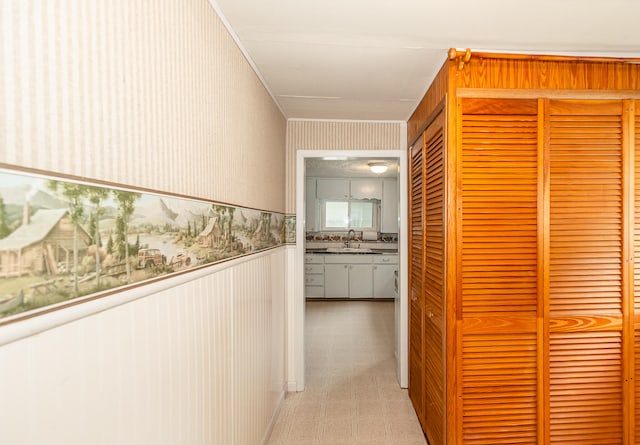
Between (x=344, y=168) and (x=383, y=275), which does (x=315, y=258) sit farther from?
(x=344, y=168)

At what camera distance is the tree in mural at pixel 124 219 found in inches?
31.3

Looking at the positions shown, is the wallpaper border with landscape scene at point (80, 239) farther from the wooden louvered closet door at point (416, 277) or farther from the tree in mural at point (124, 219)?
the wooden louvered closet door at point (416, 277)

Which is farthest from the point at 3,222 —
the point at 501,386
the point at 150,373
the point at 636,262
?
the point at 636,262

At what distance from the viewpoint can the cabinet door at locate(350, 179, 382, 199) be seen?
638cm

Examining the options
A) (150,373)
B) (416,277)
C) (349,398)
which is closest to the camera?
(150,373)

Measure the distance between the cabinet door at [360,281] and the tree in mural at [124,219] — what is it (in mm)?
5285

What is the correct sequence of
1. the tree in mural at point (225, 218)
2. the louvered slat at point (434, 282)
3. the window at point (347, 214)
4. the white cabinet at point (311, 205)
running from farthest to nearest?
1. the window at point (347, 214)
2. the white cabinet at point (311, 205)
3. the louvered slat at point (434, 282)
4. the tree in mural at point (225, 218)

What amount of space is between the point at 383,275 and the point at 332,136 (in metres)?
3.57

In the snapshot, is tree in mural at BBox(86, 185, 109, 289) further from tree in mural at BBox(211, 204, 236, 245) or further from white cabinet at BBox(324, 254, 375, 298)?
white cabinet at BBox(324, 254, 375, 298)

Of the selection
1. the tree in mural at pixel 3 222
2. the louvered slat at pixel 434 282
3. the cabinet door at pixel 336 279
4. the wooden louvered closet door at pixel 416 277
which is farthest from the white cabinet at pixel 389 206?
the tree in mural at pixel 3 222

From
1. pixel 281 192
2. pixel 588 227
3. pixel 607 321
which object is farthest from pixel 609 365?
pixel 281 192

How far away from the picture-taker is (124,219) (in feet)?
2.68

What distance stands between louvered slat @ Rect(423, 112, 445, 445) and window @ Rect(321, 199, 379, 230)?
424 centimetres

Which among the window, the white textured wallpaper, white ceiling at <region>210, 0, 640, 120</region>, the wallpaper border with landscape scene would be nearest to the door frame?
white ceiling at <region>210, 0, 640, 120</region>
